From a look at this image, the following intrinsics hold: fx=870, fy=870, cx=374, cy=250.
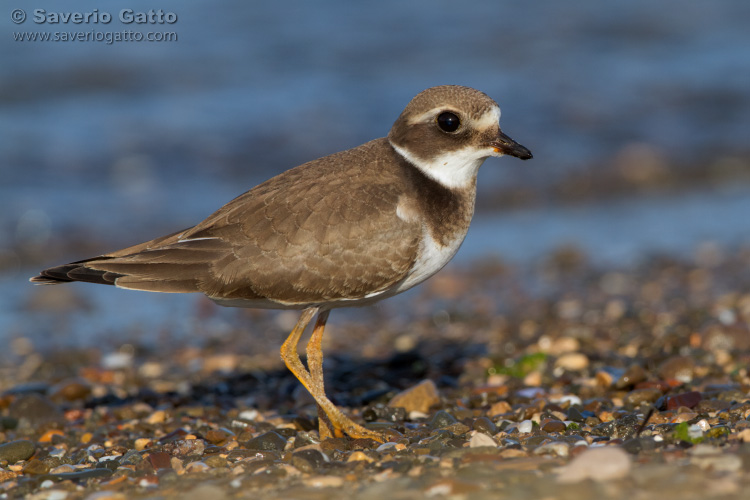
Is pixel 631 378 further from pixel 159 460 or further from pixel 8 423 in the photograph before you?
pixel 8 423

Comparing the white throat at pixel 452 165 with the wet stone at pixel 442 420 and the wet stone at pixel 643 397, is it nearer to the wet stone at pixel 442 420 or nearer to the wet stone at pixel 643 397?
the wet stone at pixel 442 420

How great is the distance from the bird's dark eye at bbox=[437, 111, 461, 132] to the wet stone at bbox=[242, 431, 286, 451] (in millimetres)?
2440

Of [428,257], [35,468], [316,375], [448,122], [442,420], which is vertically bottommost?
[35,468]

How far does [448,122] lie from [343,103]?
35.8 feet

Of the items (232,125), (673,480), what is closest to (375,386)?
(673,480)

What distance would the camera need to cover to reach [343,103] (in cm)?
1688

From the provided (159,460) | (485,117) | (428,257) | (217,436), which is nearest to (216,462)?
(159,460)

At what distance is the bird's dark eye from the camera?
618 centimetres

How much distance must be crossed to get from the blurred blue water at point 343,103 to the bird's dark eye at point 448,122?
5.08m

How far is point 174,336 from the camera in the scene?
30.7ft

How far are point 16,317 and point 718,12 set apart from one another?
18399mm

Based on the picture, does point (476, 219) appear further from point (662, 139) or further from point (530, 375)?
point (530, 375)

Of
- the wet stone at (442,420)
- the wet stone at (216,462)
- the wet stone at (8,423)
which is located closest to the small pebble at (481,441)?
the wet stone at (442,420)

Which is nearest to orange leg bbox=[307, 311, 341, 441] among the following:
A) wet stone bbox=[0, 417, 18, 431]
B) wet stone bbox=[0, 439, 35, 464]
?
wet stone bbox=[0, 439, 35, 464]
